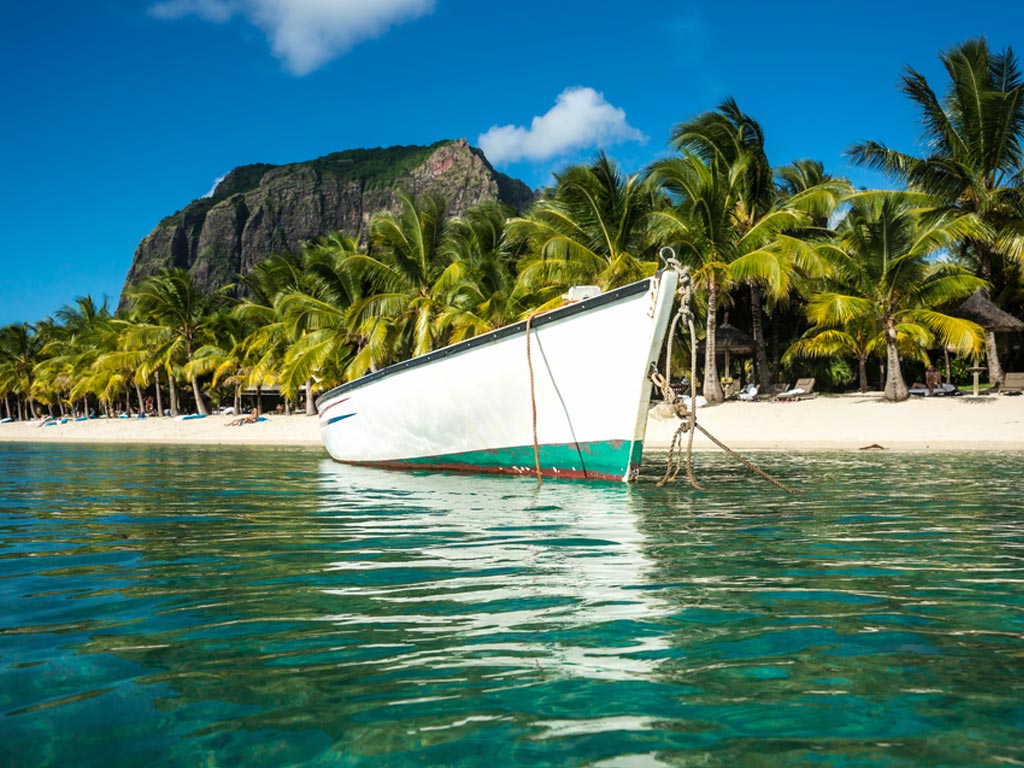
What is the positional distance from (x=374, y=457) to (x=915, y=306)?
51.4ft

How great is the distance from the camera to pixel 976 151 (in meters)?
20.9

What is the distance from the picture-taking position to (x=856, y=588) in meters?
3.70

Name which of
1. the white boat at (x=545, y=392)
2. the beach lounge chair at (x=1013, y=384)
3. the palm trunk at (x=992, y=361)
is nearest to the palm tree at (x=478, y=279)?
the white boat at (x=545, y=392)

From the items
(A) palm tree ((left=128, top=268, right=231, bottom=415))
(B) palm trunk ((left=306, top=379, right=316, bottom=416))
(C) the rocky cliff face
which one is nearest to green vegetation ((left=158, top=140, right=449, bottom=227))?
(C) the rocky cliff face

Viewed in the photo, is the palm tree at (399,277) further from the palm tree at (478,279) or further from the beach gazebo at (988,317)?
the beach gazebo at (988,317)

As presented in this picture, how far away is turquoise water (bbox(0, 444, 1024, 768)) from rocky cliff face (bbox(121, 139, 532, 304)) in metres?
122

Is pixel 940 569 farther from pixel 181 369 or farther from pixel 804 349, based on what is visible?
pixel 181 369

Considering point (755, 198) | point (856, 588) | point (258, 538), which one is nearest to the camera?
point (856, 588)

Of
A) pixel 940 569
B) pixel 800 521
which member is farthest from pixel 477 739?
pixel 800 521

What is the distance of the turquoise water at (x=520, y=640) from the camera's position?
204cm

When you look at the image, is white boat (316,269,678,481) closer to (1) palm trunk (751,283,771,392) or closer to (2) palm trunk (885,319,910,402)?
(2) palm trunk (885,319,910,402)

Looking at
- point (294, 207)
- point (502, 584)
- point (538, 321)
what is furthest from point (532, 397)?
point (294, 207)

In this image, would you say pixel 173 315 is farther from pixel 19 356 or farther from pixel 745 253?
pixel 19 356

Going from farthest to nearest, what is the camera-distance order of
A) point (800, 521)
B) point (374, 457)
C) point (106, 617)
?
point (374, 457), point (800, 521), point (106, 617)
